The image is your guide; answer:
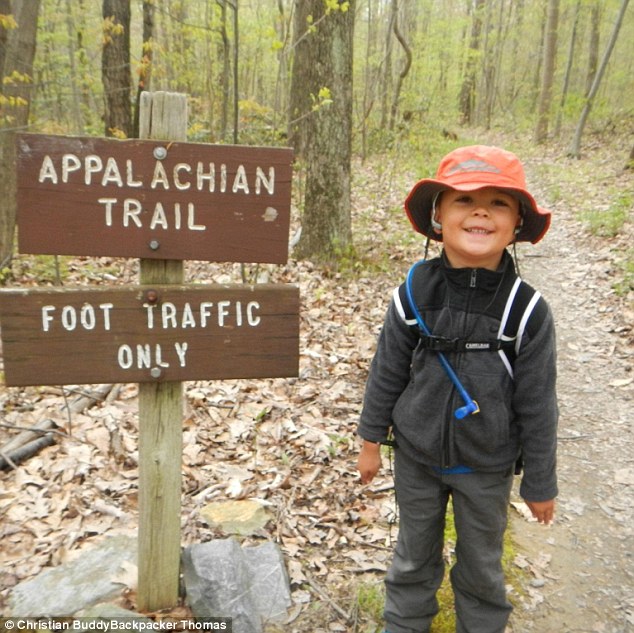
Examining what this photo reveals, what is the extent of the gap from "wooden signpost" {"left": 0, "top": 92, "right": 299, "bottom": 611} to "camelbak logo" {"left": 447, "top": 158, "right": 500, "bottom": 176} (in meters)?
0.64

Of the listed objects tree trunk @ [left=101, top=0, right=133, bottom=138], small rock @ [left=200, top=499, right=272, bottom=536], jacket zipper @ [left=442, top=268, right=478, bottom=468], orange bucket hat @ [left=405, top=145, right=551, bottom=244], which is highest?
tree trunk @ [left=101, top=0, right=133, bottom=138]

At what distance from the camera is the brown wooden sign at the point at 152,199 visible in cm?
195

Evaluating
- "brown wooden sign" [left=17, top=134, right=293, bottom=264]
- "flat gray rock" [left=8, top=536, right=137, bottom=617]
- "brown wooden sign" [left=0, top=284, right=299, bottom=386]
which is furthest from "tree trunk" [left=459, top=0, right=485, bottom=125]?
"flat gray rock" [left=8, top=536, right=137, bottom=617]

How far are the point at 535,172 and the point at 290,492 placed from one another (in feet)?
51.1

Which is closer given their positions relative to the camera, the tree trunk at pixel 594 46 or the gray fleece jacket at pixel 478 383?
the gray fleece jacket at pixel 478 383

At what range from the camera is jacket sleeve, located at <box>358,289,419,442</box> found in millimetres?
2213

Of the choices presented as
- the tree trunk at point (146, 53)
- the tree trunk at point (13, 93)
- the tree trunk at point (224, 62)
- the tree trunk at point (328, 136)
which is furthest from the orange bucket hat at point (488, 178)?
the tree trunk at point (146, 53)

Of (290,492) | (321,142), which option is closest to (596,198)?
(321,142)

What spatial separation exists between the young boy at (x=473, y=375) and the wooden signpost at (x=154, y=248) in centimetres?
51

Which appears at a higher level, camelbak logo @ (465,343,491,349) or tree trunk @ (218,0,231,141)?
tree trunk @ (218,0,231,141)

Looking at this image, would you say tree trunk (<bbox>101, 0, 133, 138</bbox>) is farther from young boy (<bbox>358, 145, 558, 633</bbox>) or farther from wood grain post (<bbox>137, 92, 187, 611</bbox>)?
young boy (<bbox>358, 145, 558, 633</bbox>)

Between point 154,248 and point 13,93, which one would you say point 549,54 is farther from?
point 154,248

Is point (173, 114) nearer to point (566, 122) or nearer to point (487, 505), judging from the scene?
point (487, 505)

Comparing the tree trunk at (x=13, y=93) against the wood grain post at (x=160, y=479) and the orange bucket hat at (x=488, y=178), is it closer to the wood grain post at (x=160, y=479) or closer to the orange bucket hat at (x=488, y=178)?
the wood grain post at (x=160, y=479)
